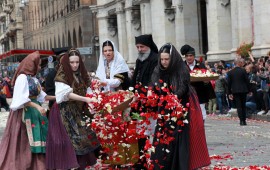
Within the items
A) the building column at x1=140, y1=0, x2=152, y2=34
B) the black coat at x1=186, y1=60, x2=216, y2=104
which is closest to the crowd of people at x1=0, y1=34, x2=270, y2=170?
the black coat at x1=186, y1=60, x2=216, y2=104

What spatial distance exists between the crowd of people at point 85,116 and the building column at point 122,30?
38316 mm

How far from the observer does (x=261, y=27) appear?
27672 mm

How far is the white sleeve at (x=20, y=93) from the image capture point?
34.5ft

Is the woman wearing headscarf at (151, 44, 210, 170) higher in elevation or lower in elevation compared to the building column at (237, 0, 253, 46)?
lower

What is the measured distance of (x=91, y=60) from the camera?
62344mm

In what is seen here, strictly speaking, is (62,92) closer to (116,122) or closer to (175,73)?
(116,122)

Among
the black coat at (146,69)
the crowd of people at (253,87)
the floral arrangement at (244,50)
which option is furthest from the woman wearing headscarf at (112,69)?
the floral arrangement at (244,50)

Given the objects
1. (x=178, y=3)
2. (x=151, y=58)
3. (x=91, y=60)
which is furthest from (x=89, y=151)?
(x=91, y=60)

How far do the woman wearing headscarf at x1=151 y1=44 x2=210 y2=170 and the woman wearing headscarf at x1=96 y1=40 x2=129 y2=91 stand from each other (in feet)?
5.07

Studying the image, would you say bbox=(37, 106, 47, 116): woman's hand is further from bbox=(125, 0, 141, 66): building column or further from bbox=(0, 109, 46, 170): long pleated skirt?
bbox=(125, 0, 141, 66): building column

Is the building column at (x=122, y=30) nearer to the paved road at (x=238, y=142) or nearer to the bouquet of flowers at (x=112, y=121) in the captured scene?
the paved road at (x=238, y=142)

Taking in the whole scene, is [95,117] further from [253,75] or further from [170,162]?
[253,75]

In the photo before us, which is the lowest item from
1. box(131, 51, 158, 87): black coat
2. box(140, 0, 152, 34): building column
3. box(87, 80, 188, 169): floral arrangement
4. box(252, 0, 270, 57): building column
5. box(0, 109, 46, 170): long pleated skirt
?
box(0, 109, 46, 170): long pleated skirt

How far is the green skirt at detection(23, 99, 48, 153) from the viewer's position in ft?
34.8
